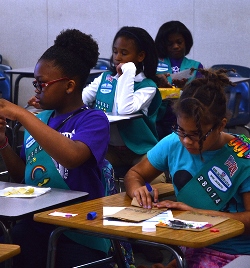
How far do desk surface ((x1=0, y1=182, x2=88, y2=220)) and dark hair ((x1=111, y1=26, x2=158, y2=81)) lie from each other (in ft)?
6.49

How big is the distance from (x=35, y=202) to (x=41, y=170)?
0.29m

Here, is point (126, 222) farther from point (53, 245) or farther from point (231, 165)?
point (231, 165)

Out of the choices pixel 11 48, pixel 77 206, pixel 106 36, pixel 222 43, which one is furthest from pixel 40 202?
pixel 11 48

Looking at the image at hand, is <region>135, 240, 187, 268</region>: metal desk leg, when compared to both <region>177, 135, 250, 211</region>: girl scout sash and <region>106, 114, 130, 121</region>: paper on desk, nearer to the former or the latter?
<region>177, 135, 250, 211</region>: girl scout sash

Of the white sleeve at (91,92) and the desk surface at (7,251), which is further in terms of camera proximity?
the white sleeve at (91,92)

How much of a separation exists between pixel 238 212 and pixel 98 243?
583 millimetres

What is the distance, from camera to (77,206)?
2.47m

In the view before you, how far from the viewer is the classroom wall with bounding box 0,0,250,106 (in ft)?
22.3

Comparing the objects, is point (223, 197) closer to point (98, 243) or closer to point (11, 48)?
point (98, 243)

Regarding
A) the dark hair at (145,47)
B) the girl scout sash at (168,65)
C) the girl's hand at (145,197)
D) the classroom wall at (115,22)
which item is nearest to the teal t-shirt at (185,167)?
the girl's hand at (145,197)

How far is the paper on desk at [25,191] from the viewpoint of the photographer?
103 inches

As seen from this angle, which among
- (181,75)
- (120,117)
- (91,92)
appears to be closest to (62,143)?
(120,117)

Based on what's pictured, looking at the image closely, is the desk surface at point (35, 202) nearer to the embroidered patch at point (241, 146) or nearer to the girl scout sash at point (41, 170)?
the girl scout sash at point (41, 170)

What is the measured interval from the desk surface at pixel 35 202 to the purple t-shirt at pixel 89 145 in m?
0.11
